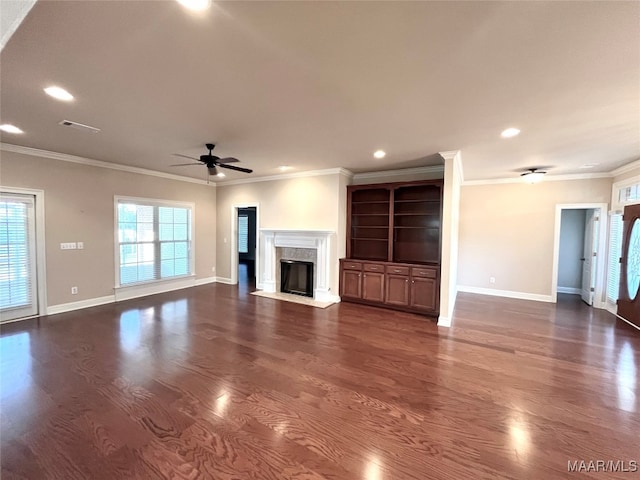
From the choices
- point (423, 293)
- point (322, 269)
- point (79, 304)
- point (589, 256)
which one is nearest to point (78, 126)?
point (79, 304)

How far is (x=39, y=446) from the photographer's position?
75.6 inches

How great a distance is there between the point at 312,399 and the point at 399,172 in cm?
473

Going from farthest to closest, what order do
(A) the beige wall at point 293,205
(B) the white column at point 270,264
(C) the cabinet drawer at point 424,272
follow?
1. (B) the white column at point 270,264
2. (A) the beige wall at point 293,205
3. (C) the cabinet drawer at point 424,272

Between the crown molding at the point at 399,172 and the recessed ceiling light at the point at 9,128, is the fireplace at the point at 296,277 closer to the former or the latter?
the crown molding at the point at 399,172

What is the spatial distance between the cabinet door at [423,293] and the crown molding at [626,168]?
3902mm

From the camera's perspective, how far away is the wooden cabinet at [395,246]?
5.11 meters

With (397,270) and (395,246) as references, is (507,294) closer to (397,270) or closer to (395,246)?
(395,246)

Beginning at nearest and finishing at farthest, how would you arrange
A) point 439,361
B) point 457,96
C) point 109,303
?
point 457,96
point 439,361
point 109,303

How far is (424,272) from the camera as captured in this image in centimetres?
500

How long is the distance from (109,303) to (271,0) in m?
6.18

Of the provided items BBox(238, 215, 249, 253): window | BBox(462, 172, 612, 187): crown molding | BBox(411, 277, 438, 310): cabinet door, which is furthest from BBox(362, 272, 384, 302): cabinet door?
BBox(238, 215, 249, 253): window

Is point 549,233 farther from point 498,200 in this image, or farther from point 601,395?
point 601,395

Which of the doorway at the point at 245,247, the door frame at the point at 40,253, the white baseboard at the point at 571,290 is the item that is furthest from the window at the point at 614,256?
the door frame at the point at 40,253

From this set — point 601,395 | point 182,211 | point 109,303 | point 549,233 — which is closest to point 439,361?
point 601,395
